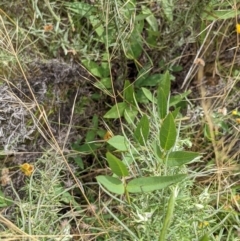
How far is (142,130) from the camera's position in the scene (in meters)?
1.25

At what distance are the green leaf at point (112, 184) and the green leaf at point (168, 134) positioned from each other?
0.43 ft

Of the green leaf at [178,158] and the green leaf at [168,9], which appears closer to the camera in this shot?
the green leaf at [178,158]

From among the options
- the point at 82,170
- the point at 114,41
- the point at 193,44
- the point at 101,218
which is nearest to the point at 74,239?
the point at 101,218

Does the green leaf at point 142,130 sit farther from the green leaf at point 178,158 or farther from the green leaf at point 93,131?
the green leaf at point 93,131

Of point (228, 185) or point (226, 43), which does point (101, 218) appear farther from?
point (226, 43)

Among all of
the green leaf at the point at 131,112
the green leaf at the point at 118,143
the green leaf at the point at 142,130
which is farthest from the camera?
the green leaf at the point at 131,112

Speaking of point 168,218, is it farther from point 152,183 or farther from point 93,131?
point 93,131

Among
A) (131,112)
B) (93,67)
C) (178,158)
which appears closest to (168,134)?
(178,158)

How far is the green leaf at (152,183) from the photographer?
1.13 metres

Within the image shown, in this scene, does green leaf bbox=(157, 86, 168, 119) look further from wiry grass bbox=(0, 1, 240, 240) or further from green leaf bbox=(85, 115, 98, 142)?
green leaf bbox=(85, 115, 98, 142)

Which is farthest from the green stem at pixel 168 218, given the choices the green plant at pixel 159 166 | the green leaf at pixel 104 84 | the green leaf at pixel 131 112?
the green leaf at pixel 104 84

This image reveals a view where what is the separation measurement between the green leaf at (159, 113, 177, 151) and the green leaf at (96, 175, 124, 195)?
13 centimetres

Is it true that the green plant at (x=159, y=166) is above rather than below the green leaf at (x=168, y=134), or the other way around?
below

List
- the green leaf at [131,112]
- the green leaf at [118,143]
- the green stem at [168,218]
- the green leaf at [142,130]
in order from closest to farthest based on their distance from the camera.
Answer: the green stem at [168,218], the green leaf at [142,130], the green leaf at [118,143], the green leaf at [131,112]
